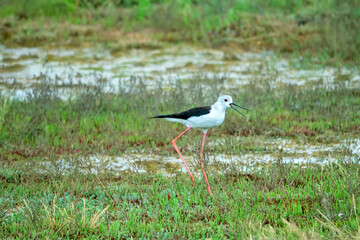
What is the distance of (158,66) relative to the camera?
12.2m

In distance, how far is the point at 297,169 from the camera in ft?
18.5

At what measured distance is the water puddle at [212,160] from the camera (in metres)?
5.85

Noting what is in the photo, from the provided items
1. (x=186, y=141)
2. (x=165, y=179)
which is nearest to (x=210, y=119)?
(x=165, y=179)

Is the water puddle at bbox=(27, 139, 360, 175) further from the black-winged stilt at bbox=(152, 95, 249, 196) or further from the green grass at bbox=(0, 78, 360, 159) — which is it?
the black-winged stilt at bbox=(152, 95, 249, 196)

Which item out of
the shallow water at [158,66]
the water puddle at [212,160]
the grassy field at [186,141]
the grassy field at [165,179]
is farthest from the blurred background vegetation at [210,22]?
the water puddle at [212,160]

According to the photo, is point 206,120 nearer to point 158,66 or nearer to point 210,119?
point 210,119

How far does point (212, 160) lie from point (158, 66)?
615 centimetres

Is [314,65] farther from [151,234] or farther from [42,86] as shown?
[151,234]

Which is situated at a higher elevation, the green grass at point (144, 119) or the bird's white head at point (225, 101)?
the bird's white head at point (225, 101)

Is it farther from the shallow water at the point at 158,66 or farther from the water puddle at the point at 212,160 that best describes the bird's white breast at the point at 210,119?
the shallow water at the point at 158,66

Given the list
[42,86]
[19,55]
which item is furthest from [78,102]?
[19,55]

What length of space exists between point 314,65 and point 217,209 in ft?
24.9

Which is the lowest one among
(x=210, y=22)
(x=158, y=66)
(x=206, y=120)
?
(x=158, y=66)

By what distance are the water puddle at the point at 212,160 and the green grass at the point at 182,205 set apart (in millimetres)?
191
